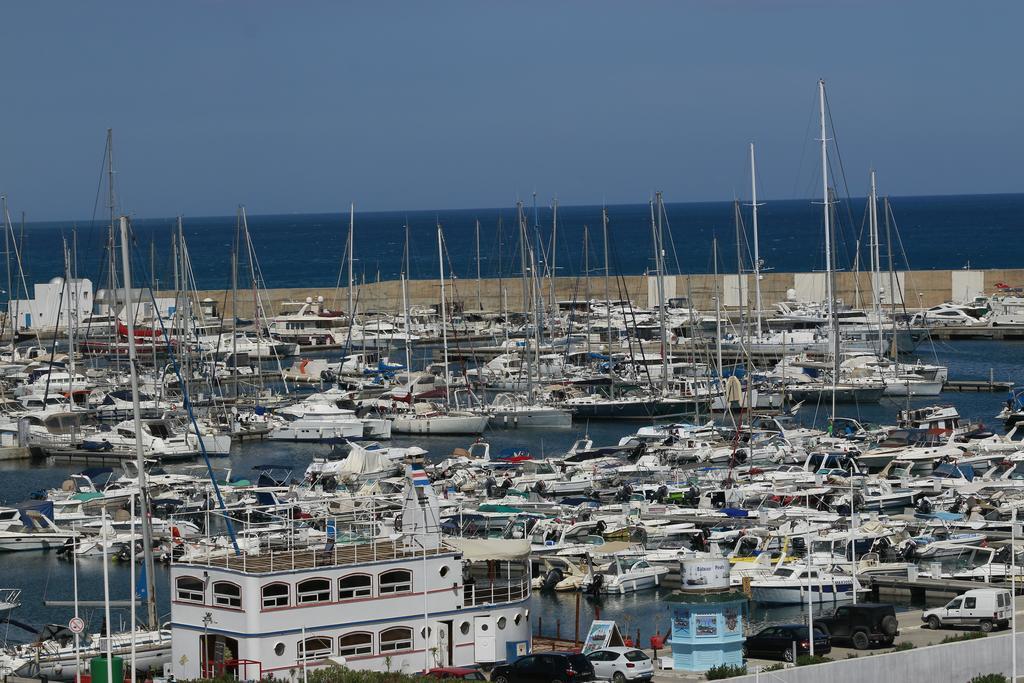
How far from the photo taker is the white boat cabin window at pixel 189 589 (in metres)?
25.5

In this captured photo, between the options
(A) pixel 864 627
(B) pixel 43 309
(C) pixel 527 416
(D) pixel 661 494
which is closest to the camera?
(A) pixel 864 627

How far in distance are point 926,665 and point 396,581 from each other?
798cm

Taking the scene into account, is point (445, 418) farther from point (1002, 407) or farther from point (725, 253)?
point (725, 253)

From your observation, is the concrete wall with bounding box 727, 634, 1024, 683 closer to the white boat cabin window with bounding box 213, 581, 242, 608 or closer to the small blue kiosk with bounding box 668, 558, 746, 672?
the small blue kiosk with bounding box 668, 558, 746, 672

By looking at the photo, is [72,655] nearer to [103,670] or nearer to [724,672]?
[103,670]

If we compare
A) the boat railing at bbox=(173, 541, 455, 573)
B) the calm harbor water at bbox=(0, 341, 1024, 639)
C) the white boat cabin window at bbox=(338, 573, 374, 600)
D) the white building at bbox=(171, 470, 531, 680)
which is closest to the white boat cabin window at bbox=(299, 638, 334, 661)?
the white building at bbox=(171, 470, 531, 680)

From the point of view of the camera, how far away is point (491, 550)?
99.6ft

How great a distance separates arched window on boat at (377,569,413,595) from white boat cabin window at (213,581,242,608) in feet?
7.02

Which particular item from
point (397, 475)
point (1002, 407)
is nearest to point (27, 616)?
point (397, 475)

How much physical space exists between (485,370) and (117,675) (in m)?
51.8

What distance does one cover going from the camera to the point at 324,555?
2609 centimetres

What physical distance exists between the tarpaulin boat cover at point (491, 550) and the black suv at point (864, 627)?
5289 millimetres

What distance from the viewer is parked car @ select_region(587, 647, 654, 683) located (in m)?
25.8

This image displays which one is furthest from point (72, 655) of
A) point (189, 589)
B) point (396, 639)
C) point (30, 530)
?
point (30, 530)
